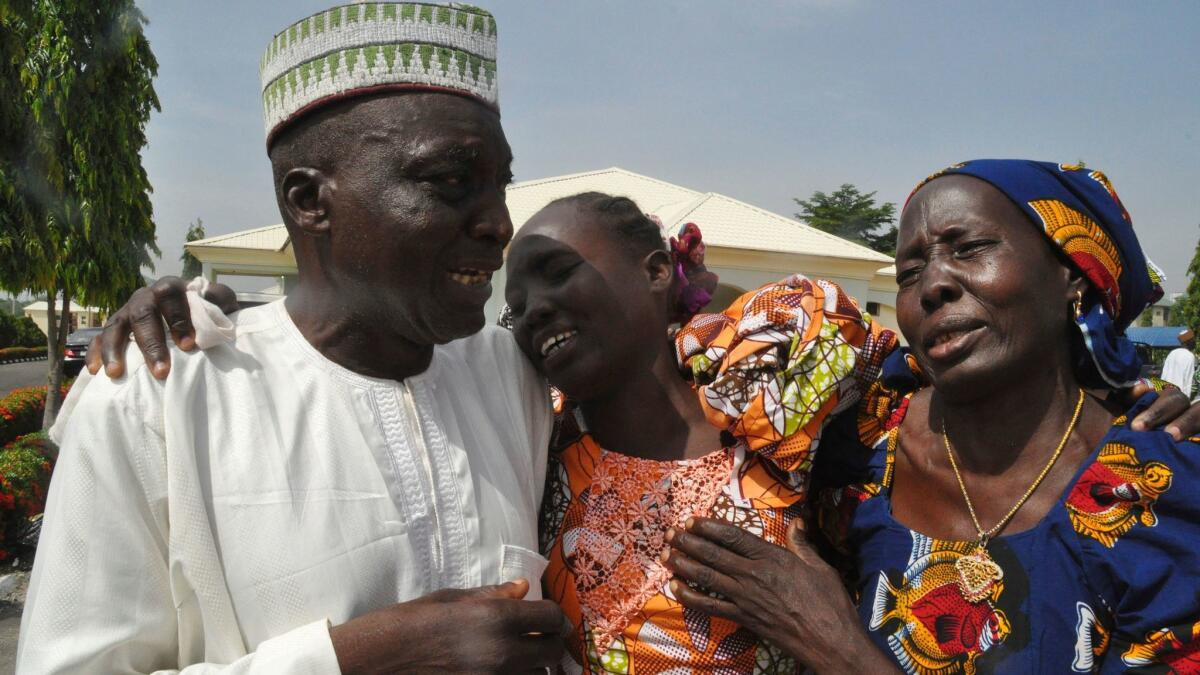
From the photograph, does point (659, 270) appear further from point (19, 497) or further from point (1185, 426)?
point (19, 497)

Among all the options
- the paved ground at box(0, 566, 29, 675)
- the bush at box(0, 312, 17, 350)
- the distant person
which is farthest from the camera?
the bush at box(0, 312, 17, 350)

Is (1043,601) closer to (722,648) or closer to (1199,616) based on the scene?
(1199,616)

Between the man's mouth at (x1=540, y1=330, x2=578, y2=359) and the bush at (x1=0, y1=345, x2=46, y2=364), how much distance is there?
40372 millimetres

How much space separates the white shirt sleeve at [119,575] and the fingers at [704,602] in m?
0.87

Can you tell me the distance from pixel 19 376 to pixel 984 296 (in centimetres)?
3153

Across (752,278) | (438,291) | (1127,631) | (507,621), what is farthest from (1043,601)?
(752,278)

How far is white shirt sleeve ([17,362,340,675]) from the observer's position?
4.50ft

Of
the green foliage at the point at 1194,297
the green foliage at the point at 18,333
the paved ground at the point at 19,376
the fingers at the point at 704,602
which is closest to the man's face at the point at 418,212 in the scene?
the fingers at the point at 704,602

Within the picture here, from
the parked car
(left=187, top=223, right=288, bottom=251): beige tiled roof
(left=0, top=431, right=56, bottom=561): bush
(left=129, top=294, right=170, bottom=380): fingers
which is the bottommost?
the parked car

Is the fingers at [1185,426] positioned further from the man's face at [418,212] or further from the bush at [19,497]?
the bush at [19,497]

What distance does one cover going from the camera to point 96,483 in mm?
1390

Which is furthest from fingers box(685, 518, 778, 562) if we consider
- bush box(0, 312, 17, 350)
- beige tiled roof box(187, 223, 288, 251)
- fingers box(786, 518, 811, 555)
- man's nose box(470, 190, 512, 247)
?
bush box(0, 312, 17, 350)

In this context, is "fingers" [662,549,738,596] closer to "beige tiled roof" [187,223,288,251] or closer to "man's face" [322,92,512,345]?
"man's face" [322,92,512,345]

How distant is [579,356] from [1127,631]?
4.57 feet
